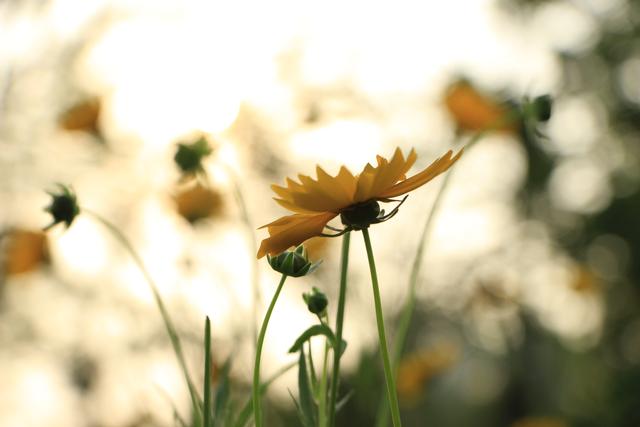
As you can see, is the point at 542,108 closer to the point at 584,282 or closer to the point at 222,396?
the point at 222,396

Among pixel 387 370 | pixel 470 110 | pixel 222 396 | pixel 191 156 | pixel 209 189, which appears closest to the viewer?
pixel 387 370

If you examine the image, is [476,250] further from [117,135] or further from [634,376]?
[117,135]

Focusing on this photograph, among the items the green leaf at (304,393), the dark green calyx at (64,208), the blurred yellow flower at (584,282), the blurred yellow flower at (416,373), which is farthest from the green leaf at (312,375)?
the blurred yellow flower at (584,282)

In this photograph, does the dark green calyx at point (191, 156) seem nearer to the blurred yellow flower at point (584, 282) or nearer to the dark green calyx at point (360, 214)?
the dark green calyx at point (360, 214)

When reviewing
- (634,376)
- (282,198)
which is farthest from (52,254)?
(634,376)

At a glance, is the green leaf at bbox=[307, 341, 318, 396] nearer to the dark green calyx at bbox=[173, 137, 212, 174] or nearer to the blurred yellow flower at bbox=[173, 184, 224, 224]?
the dark green calyx at bbox=[173, 137, 212, 174]

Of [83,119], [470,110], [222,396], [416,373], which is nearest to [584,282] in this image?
[416,373]

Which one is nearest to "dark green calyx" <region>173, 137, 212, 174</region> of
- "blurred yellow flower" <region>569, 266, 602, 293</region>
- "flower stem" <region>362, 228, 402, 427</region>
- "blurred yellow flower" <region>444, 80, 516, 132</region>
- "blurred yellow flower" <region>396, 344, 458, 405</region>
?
"flower stem" <region>362, 228, 402, 427</region>
